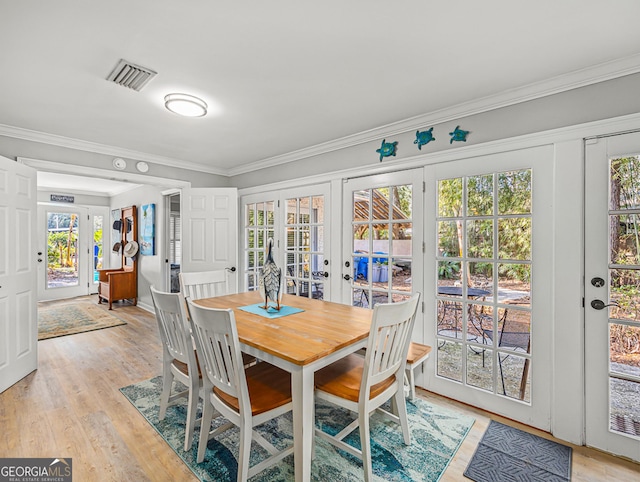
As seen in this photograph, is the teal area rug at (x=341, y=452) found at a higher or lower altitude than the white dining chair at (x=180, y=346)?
lower

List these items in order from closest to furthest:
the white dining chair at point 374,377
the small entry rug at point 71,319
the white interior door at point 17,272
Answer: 1. the white dining chair at point 374,377
2. the white interior door at point 17,272
3. the small entry rug at point 71,319

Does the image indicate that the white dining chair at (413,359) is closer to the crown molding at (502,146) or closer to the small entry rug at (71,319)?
the crown molding at (502,146)

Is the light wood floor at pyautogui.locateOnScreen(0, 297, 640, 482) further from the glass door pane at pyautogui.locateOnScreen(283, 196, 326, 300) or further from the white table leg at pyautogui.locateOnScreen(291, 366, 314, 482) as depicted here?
the glass door pane at pyautogui.locateOnScreen(283, 196, 326, 300)

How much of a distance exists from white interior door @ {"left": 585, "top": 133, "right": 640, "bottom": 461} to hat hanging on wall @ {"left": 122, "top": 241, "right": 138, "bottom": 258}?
6583 mm

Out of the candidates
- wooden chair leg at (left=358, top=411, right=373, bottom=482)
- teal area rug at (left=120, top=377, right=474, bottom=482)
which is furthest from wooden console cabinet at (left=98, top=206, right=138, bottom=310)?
wooden chair leg at (left=358, top=411, right=373, bottom=482)

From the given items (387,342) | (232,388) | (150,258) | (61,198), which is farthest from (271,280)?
(61,198)

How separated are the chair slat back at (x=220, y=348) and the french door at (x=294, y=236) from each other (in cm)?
176

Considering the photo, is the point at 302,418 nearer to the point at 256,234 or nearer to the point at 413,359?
the point at 413,359

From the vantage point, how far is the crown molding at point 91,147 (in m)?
2.99

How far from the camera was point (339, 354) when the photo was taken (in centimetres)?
167

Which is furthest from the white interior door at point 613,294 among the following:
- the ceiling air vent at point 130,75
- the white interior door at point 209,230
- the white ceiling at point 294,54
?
the white interior door at point 209,230

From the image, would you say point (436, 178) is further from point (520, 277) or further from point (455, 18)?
point (455, 18)

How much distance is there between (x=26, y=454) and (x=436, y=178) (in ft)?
11.0

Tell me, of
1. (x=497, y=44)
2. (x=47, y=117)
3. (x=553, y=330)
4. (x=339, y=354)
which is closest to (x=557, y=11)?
(x=497, y=44)
